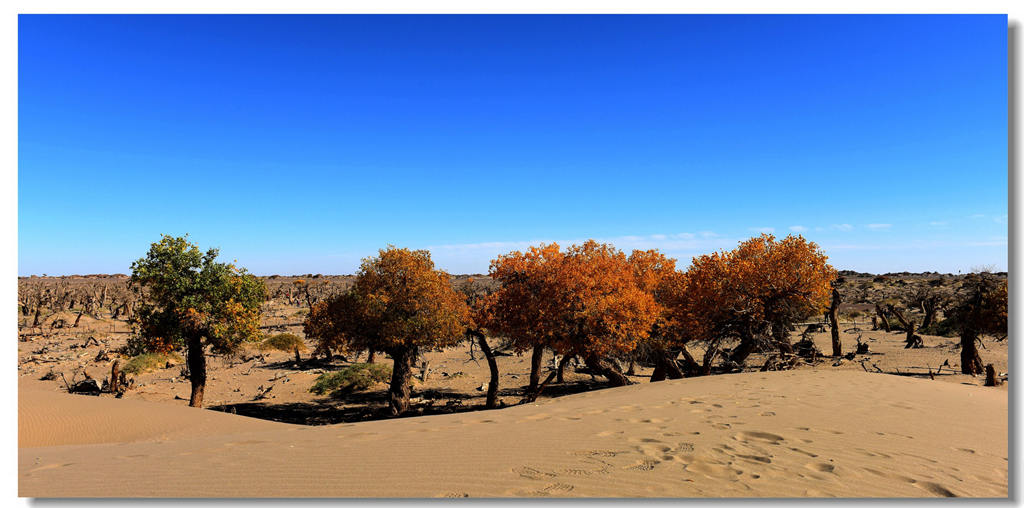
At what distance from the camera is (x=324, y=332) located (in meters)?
20.6

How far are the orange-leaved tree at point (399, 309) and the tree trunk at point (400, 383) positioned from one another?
0.04 m

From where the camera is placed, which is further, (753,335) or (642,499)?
(753,335)

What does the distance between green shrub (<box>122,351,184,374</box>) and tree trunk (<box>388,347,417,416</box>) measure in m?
18.6

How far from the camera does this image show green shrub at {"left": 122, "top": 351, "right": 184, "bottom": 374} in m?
30.0

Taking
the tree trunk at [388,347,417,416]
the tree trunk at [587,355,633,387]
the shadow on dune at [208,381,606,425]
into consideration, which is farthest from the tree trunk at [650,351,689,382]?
the tree trunk at [388,347,417,416]

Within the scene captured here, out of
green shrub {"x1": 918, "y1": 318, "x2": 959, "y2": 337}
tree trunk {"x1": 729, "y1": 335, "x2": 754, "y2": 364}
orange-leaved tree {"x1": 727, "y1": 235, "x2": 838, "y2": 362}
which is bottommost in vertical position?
green shrub {"x1": 918, "y1": 318, "x2": 959, "y2": 337}

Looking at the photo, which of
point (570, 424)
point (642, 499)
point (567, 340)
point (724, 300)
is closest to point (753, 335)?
point (724, 300)

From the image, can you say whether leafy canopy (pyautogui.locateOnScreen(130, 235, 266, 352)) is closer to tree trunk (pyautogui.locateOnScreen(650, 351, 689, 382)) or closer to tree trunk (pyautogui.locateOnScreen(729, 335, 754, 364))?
tree trunk (pyautogui.locateOnScreen(650, 351, 689, 382))

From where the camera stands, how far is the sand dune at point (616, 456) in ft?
15.8

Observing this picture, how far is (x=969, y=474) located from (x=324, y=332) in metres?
20.4

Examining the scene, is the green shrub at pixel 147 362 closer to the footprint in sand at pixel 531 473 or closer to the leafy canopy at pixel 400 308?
the leafy canopy at pixel 400 308

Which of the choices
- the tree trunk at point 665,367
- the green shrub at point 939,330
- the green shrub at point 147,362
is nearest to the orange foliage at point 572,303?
the tree trunk at point 665,367

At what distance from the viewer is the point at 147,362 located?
31.3 m
